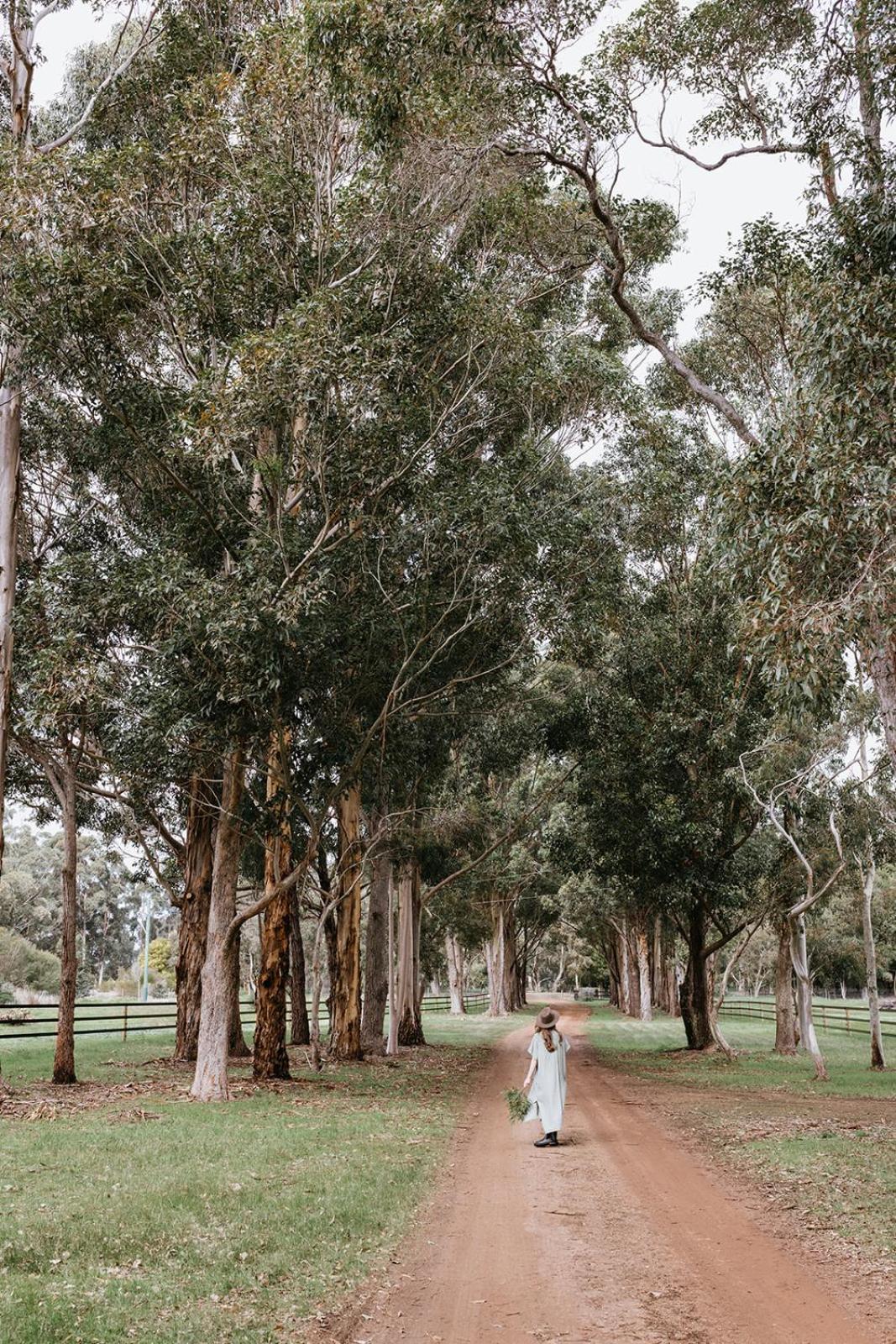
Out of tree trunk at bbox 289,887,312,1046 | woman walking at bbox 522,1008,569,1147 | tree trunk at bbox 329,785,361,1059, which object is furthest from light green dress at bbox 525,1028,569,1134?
tree trunk at bbox 289,887,312,1046

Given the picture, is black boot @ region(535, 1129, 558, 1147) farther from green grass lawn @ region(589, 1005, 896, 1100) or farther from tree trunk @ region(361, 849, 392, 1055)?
tree trunk @ region(361, 849, 392, 1055)

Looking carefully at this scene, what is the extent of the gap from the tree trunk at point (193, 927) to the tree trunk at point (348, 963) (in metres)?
2.89

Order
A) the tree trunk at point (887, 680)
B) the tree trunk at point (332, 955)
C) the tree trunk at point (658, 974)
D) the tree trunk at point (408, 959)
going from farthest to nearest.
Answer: the tree trunk at point (658, 974) < the tree trunk at point (408, 959) < the tree trunk at point (332, 955) < the tree trunk at point (887, 680)

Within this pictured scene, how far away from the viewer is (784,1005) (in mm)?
31516

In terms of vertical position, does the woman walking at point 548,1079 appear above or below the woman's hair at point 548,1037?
below

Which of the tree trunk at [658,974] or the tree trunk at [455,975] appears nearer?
the tree trunk at [658,974]

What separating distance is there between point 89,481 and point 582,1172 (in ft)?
49.4

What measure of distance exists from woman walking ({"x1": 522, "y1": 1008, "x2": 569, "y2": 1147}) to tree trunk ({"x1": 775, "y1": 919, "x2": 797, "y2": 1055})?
19.2 metres

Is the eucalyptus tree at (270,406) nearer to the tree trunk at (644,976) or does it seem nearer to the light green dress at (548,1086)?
the light green dress at (548,1086)

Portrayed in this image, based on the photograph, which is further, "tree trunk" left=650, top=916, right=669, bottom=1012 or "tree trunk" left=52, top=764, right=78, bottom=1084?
"tree trunk" left=650, top=916, right=669, bottom=1012

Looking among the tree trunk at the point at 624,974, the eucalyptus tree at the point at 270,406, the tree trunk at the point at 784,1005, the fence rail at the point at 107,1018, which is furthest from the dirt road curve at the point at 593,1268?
the tree trunk at the point at 624,974

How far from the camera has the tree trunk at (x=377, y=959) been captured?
81.8ft

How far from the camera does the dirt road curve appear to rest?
5.63 meters

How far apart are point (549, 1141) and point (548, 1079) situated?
0.67 m
